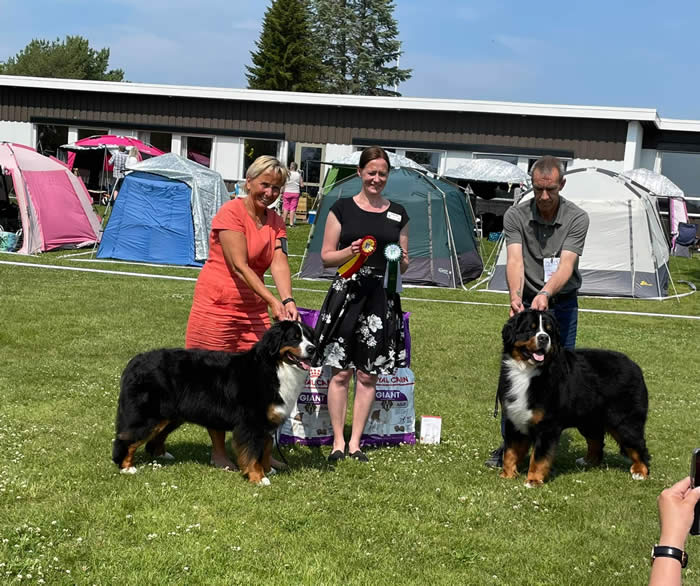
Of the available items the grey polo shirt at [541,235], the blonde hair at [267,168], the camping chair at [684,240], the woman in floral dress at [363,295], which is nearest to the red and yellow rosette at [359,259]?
the woman in floral dress at [363,295]

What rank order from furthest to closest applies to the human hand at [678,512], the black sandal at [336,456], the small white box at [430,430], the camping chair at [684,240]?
A: the camping chair at [684,240]
the small white box at [430,430]
the black sandal at [336,456]
the human hand at [678,512]

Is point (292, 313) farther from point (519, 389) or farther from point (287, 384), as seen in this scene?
point (519, 389)

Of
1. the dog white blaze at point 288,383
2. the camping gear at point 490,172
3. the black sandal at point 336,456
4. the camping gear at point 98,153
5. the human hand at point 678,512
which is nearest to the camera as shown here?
the human hand at point 678,512

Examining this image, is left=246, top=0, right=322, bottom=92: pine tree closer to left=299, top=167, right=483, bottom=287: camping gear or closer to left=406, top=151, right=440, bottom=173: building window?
left=406, top=151, right=440, bottom=173: building window

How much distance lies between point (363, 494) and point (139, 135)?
24232 millimetres

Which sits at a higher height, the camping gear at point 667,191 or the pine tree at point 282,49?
the pine tree at point 282,49

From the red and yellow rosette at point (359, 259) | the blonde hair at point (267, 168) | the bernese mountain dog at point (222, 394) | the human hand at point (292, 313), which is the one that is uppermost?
the blonde hair at point (267, 168)

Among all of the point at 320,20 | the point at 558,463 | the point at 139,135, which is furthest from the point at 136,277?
the point at 320,20

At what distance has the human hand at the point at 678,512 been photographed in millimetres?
1525

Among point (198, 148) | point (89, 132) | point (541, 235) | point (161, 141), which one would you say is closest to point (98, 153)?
point (161, 141)

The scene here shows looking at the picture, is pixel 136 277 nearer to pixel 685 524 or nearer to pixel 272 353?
pixel 272 353

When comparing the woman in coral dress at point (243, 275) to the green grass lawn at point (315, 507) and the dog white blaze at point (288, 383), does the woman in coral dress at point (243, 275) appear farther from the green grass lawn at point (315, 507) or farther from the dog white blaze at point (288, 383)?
the green grass lawn at point (315, 507)

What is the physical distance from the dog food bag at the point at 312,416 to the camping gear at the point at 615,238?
970cm

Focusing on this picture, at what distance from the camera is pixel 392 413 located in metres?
5.71
